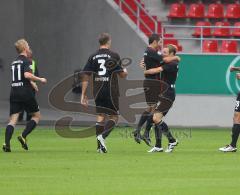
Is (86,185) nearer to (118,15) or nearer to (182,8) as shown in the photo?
(118,15)

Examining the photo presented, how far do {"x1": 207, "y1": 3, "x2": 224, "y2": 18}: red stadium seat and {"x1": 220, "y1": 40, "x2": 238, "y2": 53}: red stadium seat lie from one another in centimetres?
217

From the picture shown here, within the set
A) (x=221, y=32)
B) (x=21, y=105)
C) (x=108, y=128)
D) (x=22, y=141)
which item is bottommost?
(x=22, y=141)

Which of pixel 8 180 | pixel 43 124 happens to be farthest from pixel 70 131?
pixel 8 180

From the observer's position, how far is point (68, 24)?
Answer: 3231cm

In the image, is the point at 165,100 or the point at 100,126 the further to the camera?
the point at 165,100

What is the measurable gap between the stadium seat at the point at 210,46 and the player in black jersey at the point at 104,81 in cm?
1144

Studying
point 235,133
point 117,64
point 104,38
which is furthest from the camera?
point 235,133

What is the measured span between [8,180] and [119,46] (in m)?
16.1

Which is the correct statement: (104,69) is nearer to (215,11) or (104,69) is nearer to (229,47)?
(229,47)

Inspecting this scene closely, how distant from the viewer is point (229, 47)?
99.6ft

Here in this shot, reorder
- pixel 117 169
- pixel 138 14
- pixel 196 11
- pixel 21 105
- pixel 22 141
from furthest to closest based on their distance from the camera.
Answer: pixel 196 11, pixel 138 14, pixel 21 105, pixel 22 141, pixel 117 169

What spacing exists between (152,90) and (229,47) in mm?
10106

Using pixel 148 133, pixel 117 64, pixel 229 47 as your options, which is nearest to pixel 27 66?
pixel 117 64

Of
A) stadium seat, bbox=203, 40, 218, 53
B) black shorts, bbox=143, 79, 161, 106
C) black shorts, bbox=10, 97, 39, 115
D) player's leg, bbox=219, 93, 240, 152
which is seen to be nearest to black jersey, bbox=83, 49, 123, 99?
black shorts, bbox=10, 97, 39, 115
